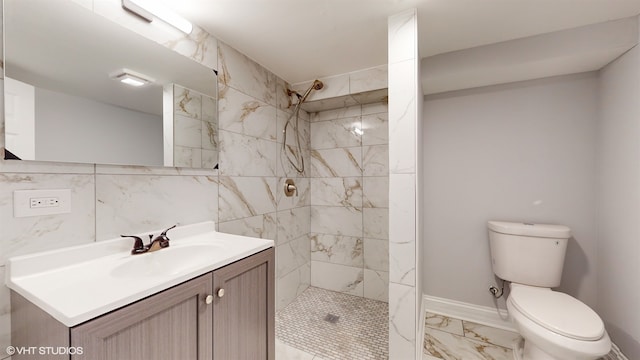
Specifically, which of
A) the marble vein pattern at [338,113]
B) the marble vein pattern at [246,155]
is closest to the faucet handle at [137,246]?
the marble vein pattern at [246,155]

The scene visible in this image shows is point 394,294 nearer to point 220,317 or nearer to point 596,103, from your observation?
point 220,317

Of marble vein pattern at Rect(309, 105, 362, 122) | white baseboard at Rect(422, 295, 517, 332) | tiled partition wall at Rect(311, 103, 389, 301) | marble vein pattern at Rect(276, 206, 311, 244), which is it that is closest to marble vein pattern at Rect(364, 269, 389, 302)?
tiled partition wall at Rect(311, 103, 389, 301)

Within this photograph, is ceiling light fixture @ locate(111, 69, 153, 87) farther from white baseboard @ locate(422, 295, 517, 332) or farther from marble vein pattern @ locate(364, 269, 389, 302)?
white baseboard @ locate(422, 295, 517, 332)

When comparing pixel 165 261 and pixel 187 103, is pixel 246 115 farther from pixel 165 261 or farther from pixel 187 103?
pixel 165 261

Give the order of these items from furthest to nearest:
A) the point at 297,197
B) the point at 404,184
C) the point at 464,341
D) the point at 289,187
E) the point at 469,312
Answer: the point at 297,197, the point at 289,187, the point at 469,312, the point at 464,341, the point at 404,184

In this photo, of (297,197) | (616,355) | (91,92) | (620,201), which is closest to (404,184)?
(297,197)

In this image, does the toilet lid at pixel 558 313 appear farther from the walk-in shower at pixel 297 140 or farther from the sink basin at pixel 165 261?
the walk-in shower at pixel 297 140

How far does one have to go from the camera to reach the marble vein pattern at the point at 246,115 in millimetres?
1689

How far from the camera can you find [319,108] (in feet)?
8.43

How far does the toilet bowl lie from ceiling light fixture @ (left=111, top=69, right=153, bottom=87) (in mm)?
2458

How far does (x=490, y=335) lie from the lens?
1.85 m

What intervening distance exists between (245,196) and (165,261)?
28.7 inches

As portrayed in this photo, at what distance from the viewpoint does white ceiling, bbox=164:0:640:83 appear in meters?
1.33

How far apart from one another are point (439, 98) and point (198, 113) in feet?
6.49
